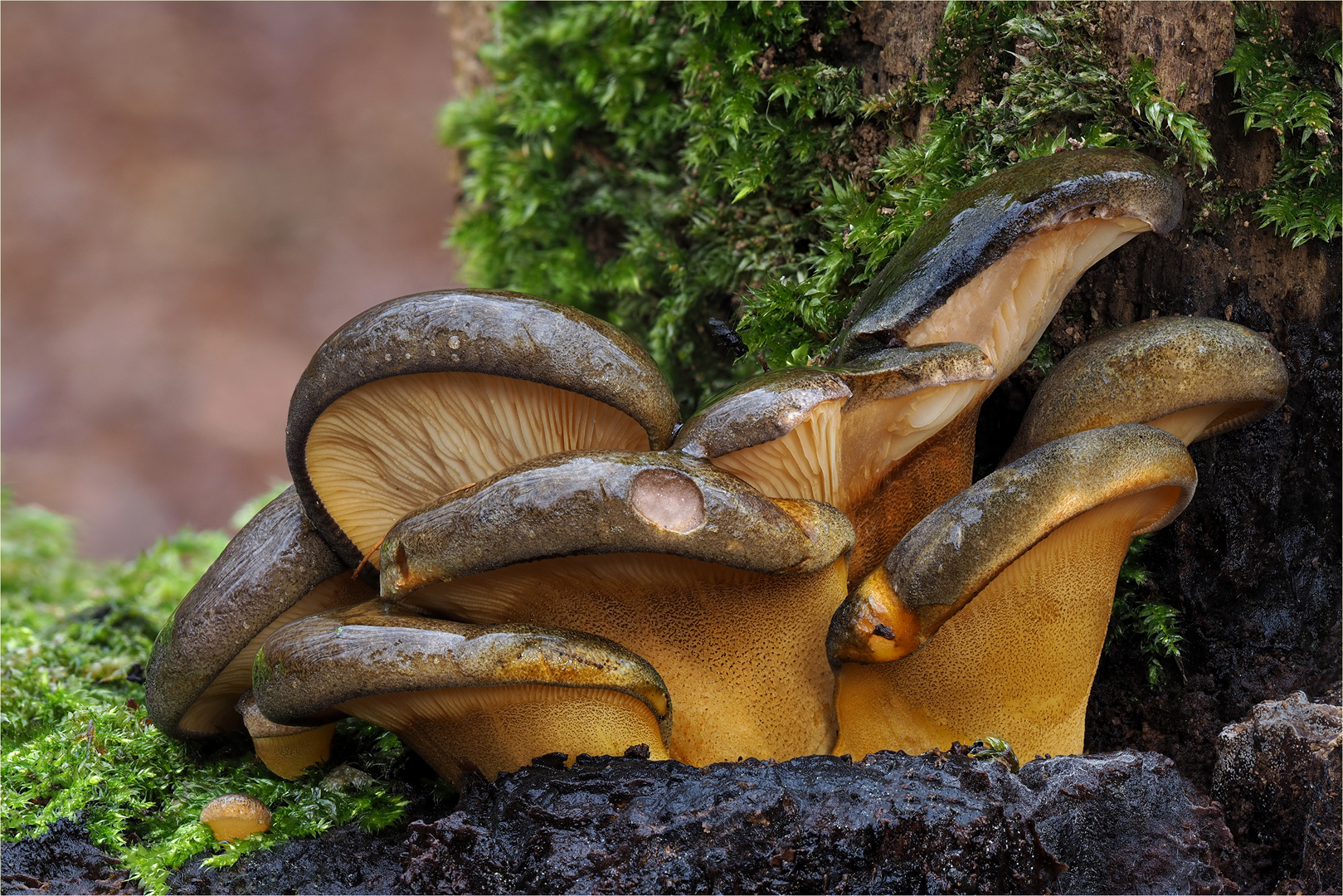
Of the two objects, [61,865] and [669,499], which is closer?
[669,499]

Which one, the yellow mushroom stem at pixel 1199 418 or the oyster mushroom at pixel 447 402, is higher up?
the oyster mushroom at pixel 447 402

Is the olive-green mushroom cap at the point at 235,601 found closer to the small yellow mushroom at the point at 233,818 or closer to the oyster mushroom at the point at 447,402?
the oyster mushroom at the point at 447,402

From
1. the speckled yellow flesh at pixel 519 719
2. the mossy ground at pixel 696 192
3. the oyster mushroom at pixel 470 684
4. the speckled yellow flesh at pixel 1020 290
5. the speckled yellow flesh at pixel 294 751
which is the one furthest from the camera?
the speckled yellow flesh at pixel 294 751

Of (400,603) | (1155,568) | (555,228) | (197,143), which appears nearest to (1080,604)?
(1155,568)

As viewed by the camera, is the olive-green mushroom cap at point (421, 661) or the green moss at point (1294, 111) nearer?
the olive-green mushroom cap at point (421, 661)

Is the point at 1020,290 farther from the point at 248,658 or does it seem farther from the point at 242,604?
the point at 248,658

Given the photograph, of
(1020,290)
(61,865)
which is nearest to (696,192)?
(1020,290)

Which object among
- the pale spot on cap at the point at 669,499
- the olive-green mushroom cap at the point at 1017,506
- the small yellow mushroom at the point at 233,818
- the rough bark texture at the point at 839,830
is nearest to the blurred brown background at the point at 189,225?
the small yellow mushroom at the point at 233,818
